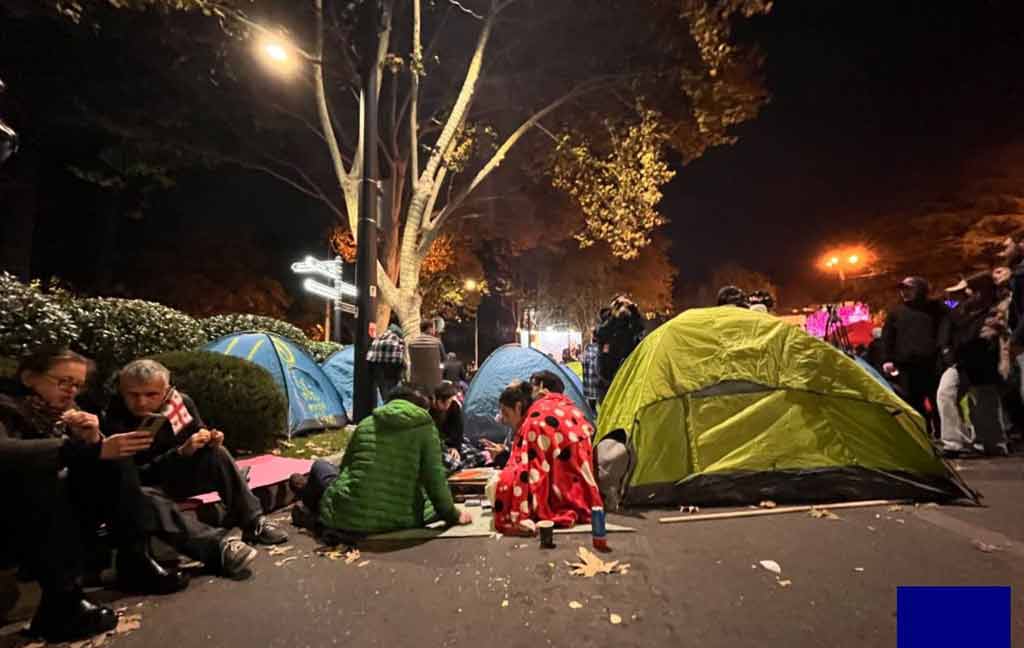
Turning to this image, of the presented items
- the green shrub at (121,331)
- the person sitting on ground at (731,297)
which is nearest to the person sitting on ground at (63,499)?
the green shrub at (121,331)

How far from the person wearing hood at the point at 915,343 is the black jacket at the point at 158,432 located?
A: 721cm

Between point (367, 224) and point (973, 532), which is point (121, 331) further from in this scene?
point (973, 532)

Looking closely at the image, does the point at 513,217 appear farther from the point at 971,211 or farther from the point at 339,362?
the point at 971,211

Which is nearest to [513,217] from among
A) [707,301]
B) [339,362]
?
[339,362]

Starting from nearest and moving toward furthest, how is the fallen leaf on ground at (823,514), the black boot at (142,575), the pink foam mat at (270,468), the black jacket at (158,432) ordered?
1. the black boot at (142,575)
2. the black jacket at (158,432)
3. the fallen leaf on ground at (823,514)
4. the pink foam mat at (270,468)

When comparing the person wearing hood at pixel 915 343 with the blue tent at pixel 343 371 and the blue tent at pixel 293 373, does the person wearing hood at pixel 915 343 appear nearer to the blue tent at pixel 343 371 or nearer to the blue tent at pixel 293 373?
the blue tent at pixel 293 373

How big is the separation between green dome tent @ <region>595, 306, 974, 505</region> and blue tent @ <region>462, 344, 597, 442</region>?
8.25ft

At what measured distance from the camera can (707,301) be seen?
43.7m

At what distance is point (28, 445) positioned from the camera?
8.20 feet

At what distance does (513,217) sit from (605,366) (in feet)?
39.3

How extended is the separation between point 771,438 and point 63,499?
183 inches

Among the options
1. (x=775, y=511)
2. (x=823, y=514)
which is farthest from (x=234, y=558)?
(x=823, y=514)

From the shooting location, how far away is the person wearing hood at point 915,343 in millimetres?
6203

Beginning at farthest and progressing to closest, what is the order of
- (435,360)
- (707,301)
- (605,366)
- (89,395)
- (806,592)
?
(707,301) → (435,360) → (605,366) → (89,395) → (806,592)
